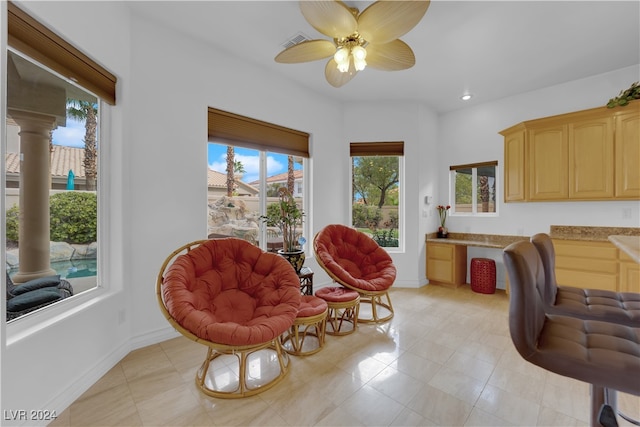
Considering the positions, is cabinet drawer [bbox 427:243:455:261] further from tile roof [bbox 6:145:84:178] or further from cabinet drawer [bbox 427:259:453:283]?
tile roof [bbox 6:145:84:178]

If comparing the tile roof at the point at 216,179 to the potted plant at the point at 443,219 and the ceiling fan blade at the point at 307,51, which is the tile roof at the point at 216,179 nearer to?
the ceiling fan blade at the point at 307,51

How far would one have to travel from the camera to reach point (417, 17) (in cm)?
172

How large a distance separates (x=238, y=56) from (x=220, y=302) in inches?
101

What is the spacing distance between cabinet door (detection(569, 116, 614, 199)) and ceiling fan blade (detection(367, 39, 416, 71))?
8.02 ft

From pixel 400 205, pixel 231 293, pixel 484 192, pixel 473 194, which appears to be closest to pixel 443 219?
pixel 473 194

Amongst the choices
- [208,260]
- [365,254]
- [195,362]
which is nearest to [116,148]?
[208,260]

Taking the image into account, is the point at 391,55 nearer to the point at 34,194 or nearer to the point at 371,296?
the point at 371,296

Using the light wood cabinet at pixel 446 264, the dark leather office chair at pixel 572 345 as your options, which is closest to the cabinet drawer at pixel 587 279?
the light wood cabinet at pixel 446 264

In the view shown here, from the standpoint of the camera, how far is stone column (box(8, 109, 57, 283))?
162 centimetres

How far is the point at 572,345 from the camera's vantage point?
1.03m

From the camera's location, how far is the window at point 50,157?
153 centimetres

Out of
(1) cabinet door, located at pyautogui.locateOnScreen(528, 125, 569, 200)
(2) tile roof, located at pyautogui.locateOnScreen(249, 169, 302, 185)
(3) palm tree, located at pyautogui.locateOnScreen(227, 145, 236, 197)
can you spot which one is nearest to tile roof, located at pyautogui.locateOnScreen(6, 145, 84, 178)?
(3) palm tree, located at pyautogui.locateOnScreen(227, 145, 236, 197)

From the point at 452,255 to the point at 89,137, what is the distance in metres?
4.40

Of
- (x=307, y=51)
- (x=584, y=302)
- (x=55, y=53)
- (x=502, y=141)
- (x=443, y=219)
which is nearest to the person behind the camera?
(x=584, y=302)
